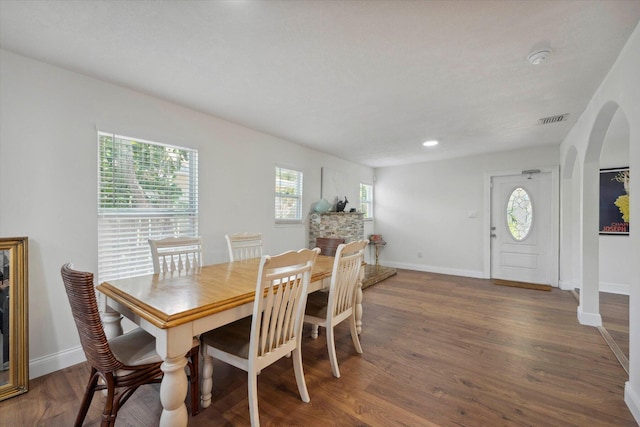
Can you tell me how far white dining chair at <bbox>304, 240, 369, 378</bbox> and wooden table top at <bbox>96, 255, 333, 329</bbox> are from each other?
14cm

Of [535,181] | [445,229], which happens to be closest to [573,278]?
[535,181]

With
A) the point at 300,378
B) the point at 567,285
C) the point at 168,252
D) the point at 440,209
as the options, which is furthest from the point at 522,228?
the point at 168,252

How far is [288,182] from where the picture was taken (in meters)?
4.19

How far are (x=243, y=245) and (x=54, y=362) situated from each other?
5.55 ft

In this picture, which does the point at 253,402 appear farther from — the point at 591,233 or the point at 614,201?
the point at 614,201

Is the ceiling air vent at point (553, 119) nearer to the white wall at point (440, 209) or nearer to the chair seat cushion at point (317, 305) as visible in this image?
the white wall at point (440, 209)

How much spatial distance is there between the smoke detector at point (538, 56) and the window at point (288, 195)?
3012 millimetres

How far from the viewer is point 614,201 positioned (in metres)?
4.09

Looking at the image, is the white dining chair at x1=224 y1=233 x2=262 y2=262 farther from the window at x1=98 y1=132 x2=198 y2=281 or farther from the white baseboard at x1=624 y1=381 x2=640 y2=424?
the white baseboard at x1=624 y1=381 x2=640 y2=424

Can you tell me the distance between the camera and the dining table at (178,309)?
124cm

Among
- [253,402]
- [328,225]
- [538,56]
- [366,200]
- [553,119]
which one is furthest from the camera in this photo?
[366,200]

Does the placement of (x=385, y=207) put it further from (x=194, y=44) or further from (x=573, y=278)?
(x=194, y=44)

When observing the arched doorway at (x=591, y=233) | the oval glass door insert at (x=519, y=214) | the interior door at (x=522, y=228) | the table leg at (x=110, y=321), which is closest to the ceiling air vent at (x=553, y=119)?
the arched doorway at (x=591, y=233)

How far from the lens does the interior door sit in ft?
14.9
